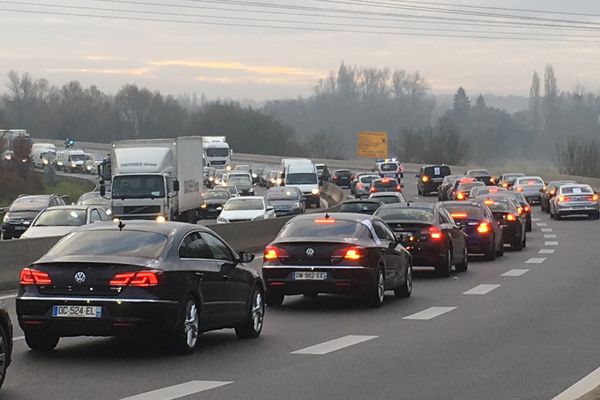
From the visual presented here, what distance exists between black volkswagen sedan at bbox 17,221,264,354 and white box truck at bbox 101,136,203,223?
27360mm

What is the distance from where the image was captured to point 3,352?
1022cm

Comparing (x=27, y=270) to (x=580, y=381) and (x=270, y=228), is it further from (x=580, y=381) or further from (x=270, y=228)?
(x=270, y=228)

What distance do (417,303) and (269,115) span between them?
157 meters

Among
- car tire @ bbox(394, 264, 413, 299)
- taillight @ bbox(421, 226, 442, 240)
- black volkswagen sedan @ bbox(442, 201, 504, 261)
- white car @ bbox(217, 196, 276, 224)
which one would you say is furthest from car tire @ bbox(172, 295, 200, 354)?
white car @ bbox(217, 196, 276, 224)

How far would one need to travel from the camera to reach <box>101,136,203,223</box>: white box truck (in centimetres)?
4153

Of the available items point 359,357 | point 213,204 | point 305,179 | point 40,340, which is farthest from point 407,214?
point 305,179

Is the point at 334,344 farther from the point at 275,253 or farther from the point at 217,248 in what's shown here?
the point at 275,253

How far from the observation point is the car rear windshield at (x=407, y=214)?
83.0 ft

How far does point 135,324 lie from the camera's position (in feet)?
40.3

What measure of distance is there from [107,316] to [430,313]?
697 centimetres

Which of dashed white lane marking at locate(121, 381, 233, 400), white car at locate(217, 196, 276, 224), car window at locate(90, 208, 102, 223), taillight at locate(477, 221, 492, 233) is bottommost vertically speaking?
white car at locate(217, 196, 276, 224)

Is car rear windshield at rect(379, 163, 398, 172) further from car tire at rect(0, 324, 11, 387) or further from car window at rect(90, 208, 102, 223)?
car tire at rect(0, 324, 11, 387)

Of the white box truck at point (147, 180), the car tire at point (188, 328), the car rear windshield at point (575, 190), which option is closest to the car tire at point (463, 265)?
the car tire at point (188, 328)

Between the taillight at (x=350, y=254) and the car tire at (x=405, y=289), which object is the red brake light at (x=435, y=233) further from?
the taillight at (x=350, y=254)
